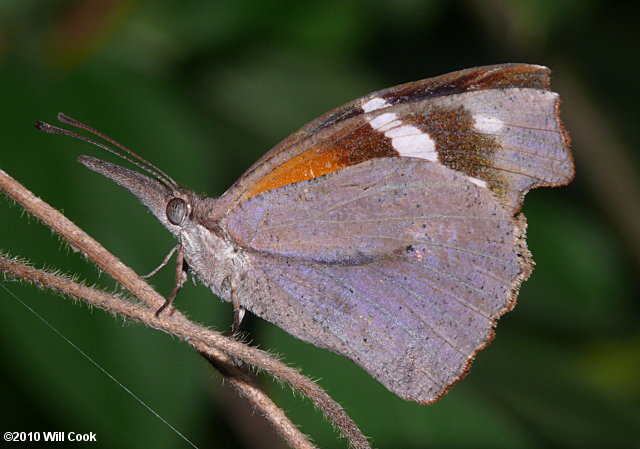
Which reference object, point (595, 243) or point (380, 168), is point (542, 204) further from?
point (380, 168)

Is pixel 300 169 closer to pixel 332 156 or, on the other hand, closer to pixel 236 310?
pixel 332 156

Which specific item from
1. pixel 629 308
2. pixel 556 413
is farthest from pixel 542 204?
pixel 556 413

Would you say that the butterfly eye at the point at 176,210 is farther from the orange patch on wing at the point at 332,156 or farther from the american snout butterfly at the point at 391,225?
the orange patch on wing at the point at 332,156

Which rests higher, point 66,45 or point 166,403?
point 66,45

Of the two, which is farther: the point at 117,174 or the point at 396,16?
the point at 396,16

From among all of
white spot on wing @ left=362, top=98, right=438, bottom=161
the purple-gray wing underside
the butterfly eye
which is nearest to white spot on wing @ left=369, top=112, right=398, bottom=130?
white spot on wing @ left=362, top=98, right=438, bottom=161

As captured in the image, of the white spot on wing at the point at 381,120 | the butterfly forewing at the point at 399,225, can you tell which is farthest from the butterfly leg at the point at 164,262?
the white spot on wing at the point at 381,120
